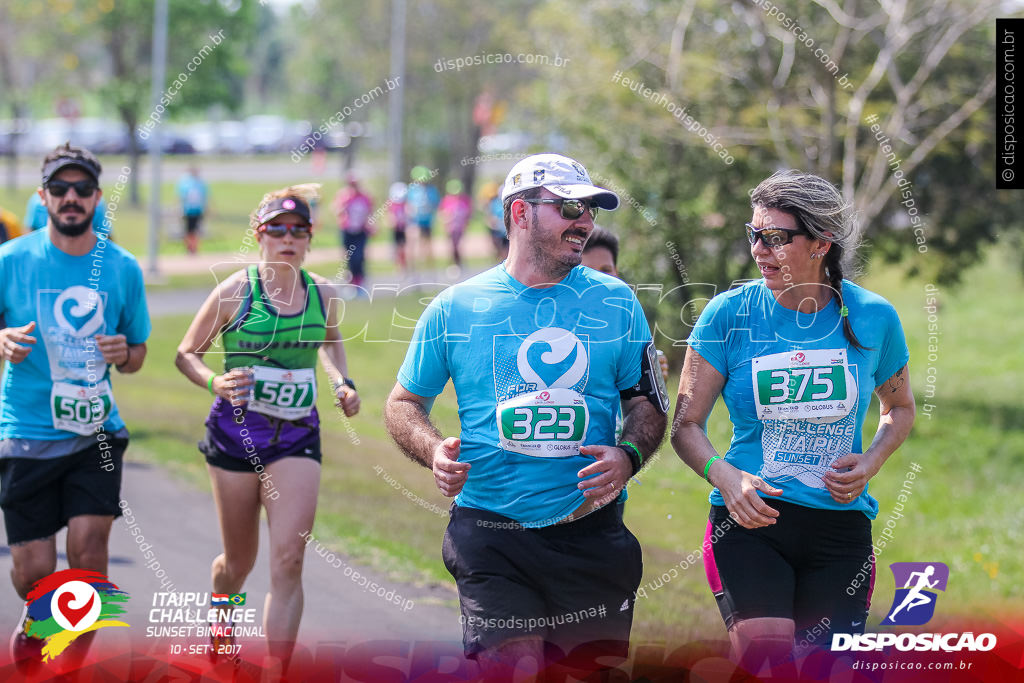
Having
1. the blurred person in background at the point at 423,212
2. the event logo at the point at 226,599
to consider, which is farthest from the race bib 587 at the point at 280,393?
the blurred person in background at the point at 423,212

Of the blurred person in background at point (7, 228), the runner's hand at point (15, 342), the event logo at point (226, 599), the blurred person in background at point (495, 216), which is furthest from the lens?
the blurred person in background at point (495, 216)

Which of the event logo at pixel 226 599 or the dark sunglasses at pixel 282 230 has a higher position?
the dark sunglasses at pixel 282 230

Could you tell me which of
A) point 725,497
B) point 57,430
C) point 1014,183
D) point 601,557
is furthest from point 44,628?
point 1014,183

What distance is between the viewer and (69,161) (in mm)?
4914

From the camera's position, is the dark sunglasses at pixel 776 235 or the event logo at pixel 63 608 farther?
the event logo at pixel 63 608

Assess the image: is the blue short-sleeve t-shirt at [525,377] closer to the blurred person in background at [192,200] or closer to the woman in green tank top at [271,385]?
the woman in green tank top at [271,385]

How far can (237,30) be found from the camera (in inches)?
1231

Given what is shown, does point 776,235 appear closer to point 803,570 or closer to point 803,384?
point 803,384

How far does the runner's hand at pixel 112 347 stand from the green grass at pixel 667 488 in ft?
→ 4.63

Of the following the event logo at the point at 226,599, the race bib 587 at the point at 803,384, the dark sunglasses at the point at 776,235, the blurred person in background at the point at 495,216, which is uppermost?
the blurred person in background at the point at 495,216

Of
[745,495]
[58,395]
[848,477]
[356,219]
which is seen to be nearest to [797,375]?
[848,477]

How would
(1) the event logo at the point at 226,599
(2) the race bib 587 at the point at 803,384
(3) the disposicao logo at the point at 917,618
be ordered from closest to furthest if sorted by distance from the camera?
(2) the race bib 587 at the point at 803,384 < (3) the disposicao logo at the point at 917,618 < (1) the event logo at the point at 226,599

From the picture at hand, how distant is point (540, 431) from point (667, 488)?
6406 mm

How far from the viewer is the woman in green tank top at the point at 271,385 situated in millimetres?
4910
